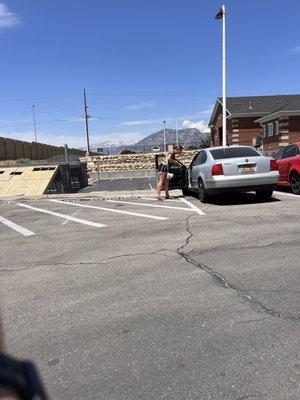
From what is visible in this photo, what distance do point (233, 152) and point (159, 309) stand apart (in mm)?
9124

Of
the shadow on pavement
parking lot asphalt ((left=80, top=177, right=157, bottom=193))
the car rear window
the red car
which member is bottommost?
parking lot asphalt ((left=80, top=177, right=157, bottom=193))

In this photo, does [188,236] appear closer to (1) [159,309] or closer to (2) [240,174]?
(1) [159,309]

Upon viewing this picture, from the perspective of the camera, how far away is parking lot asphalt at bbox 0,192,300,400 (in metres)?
3.59

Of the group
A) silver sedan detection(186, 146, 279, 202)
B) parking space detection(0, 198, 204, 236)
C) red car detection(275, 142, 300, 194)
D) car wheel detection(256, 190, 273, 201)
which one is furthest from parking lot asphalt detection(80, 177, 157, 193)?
silver sedan detection(186, 146, 279, 202)

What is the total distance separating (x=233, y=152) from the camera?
1354 centimetres

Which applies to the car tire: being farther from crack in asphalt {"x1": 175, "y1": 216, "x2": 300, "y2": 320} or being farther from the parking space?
crack in asphalt {"x1": 175, "y1": 216, "x2": 300, "y2": 320}

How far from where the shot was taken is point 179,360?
3.85m

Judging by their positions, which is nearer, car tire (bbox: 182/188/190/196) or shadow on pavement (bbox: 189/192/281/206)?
shadow on pavement (bbox: 189/192/281/206)

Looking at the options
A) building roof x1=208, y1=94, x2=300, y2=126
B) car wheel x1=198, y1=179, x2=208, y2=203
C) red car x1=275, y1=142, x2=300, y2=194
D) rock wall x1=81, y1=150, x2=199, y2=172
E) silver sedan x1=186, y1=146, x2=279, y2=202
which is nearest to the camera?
silver sedan x1=186, y1=146, x2=279, y2=202

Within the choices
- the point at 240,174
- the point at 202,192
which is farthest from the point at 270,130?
the point at 240,174

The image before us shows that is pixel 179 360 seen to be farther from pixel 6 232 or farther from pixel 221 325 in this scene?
pixel 6 232

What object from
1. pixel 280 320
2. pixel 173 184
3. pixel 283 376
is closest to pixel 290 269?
pixel 280 320

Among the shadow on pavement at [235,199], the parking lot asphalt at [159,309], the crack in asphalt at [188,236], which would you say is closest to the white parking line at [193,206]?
the shadow on pavement at [235,199]

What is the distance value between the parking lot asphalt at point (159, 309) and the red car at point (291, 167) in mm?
4657
